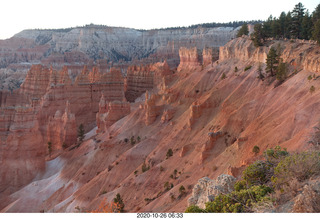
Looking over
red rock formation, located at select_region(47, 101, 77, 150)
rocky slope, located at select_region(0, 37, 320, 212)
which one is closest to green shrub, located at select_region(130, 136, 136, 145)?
rocky slope, located at select_region(0, 37, 320, 212)

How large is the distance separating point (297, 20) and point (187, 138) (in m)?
24.0

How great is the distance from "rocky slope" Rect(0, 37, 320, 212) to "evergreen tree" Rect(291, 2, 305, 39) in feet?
19.3

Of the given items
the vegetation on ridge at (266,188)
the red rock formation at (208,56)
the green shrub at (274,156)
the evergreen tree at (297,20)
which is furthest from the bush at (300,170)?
the red rock formation at (208,56)

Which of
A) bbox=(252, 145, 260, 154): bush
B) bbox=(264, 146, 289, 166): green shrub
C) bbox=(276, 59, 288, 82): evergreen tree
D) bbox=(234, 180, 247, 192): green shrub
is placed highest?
bbox=(276, 59, 288, 82): evergreen tree

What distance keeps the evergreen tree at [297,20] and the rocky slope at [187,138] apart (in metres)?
5.90

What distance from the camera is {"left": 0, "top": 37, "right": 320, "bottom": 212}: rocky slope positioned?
23.3 meters

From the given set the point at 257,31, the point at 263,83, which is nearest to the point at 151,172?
A: the point at 263,83

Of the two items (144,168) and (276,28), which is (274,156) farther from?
(276,28)

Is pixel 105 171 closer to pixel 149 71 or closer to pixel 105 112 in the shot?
pixel 105 112

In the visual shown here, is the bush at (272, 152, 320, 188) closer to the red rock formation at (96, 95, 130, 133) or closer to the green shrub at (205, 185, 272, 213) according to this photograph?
the green shrub at (205, 185, 272, 213)

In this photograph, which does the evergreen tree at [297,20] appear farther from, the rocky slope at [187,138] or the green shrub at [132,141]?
the green shrub at [132,141]

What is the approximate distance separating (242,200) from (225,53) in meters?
43.5

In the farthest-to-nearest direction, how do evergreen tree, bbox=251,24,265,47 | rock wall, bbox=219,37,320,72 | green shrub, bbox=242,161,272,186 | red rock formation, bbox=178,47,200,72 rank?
red rock formation, bbox=178,47,200,72
evergreen tree, bbox=251,24,265,47
rock wall, bbox=219,37,320,72
green shrub, bbox=242,161,272,186

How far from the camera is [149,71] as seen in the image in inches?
3250
